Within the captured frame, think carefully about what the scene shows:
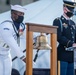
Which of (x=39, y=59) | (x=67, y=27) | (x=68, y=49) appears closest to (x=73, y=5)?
(x=67, y=27)

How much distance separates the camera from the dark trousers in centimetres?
427

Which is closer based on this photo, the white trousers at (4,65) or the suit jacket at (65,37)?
the white trousers at (4,65)

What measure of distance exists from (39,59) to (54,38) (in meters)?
1.55

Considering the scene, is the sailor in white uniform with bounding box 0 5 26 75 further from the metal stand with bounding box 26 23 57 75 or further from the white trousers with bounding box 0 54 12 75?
the metal stand with bounding box 26 23 57 75

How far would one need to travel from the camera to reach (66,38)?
421 centimetres

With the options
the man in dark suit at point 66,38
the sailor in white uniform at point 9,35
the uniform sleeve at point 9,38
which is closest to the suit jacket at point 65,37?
the man in dark suit at point 66,38

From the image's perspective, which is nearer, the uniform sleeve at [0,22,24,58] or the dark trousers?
the uniform sleeve at [0,22,24,58]

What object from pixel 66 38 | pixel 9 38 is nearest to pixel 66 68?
pixel 66 38

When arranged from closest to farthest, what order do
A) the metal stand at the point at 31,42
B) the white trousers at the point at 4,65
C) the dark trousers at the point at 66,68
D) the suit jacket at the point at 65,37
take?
the metal stand at the point at 31,42, the white trousers at the point at 4,65, the suit jacket at the point at 65,37, the dark trousers at the point at 66,68

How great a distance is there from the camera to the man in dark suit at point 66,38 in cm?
419

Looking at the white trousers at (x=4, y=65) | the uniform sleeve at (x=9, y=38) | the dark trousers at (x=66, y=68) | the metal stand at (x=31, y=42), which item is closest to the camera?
the metal stand at (x=31, y=42)

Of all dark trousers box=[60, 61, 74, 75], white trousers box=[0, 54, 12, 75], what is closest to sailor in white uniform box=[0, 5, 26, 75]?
white trousers box=[0, 54, 12, 75]

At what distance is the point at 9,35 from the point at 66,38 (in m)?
0.82

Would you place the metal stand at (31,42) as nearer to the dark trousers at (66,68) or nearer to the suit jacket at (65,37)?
the suit jacket at (65,37)
